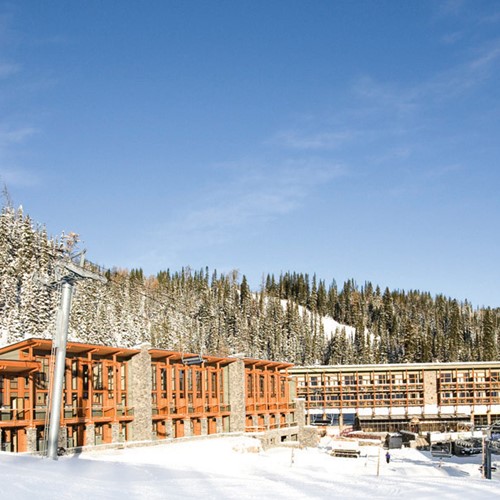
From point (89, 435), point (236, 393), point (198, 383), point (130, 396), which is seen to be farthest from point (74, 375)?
point (236, 393)

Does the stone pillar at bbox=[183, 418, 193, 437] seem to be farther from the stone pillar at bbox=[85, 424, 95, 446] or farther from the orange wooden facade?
the stone pillar at bbox=[85, 424, 95, 446]

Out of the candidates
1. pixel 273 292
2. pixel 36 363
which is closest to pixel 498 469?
pixel 36 363

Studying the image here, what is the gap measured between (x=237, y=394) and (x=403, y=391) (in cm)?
2335

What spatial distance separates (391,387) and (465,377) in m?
7.26

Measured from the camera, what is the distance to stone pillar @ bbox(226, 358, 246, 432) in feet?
153

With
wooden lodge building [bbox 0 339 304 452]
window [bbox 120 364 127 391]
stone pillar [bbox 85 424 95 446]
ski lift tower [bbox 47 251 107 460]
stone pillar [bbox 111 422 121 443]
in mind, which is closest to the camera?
ski lift tower [bbox 47 251 107 460]

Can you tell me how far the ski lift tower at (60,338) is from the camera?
20734 millimetres

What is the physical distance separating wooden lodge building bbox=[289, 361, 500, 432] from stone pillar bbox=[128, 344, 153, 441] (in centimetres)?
2775

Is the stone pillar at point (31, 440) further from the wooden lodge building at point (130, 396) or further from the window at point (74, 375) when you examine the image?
the window at point (74, 375)

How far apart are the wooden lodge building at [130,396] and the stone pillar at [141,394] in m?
0.06

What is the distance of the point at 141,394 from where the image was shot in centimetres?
3759

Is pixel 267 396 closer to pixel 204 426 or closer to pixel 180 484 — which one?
pixel 204 426

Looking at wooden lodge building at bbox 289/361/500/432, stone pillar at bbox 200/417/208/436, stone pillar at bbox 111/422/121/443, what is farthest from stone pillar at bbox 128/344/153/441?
wooden lodge building at bbox 289/361/500/432

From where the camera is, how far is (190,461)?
98.8ft
